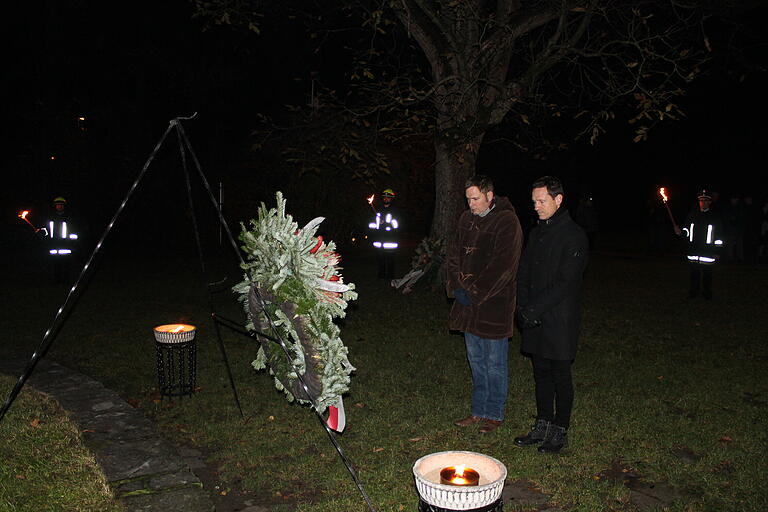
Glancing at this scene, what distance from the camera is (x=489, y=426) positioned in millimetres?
5840

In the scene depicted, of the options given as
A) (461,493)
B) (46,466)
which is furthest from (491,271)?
(46,466)

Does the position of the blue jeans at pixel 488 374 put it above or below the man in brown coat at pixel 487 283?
below

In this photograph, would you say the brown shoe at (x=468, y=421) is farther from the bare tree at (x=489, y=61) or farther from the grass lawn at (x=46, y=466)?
the bare tree at (x=489, y=61)

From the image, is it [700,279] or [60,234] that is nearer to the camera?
[700,279]

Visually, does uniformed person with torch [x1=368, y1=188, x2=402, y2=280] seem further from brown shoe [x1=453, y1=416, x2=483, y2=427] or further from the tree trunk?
brown shoe [x1=453, y1=416, x2=483, y2=427]

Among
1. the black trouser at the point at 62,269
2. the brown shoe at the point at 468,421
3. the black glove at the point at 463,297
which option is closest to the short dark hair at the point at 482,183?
the black glove at the point at 463,297

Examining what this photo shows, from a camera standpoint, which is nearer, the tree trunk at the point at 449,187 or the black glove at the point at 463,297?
the black glove at the point at 463,297

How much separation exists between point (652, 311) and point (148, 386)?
8.78 meters

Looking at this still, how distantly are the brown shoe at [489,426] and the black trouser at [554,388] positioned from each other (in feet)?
1.65

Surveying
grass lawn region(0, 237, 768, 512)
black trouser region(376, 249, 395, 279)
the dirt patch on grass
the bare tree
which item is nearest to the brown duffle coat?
grass lawn region(0, 237, 768, 512)

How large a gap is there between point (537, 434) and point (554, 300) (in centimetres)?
119

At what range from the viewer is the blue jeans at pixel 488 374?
5656 millimetres

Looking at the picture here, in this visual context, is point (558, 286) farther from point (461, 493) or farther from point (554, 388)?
point (461, 493)

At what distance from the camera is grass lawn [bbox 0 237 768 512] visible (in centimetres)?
482
